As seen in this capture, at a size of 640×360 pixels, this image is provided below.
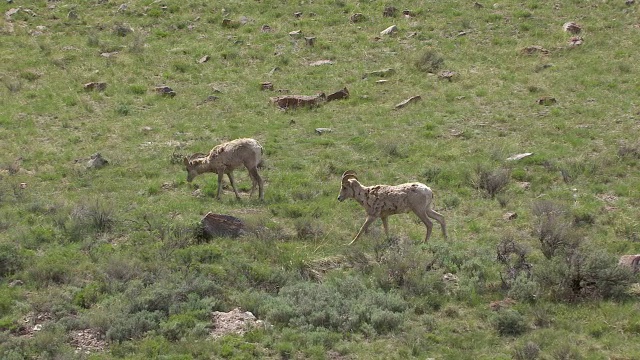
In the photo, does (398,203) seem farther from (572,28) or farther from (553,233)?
(572,28)

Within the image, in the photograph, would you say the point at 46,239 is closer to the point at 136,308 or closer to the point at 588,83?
the point at 136,308

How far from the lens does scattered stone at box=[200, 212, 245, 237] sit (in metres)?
18.2

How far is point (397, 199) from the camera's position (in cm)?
1850

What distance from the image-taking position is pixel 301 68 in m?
30.8

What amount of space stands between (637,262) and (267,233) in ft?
22.3

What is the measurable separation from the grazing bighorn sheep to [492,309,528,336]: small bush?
394cm

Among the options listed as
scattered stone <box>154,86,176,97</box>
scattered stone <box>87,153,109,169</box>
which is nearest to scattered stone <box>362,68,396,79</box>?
scattered stone <box>154,86,176,97</box>

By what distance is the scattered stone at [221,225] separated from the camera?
716 inches

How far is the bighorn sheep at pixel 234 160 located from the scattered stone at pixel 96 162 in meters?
2.55

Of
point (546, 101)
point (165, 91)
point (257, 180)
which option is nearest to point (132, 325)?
point (257, 180)

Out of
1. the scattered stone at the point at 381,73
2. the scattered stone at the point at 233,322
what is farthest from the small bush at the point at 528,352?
the scattered stone at the point at 381,73

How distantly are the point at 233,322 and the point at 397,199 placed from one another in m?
4.94

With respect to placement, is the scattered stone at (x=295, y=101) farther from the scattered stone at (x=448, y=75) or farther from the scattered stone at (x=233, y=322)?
the scattered stone at (x=233, y=322)

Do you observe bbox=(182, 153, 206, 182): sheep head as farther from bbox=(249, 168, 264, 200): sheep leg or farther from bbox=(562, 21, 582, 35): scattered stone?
bbox=(562, 21, 582, 35): scattered stone
